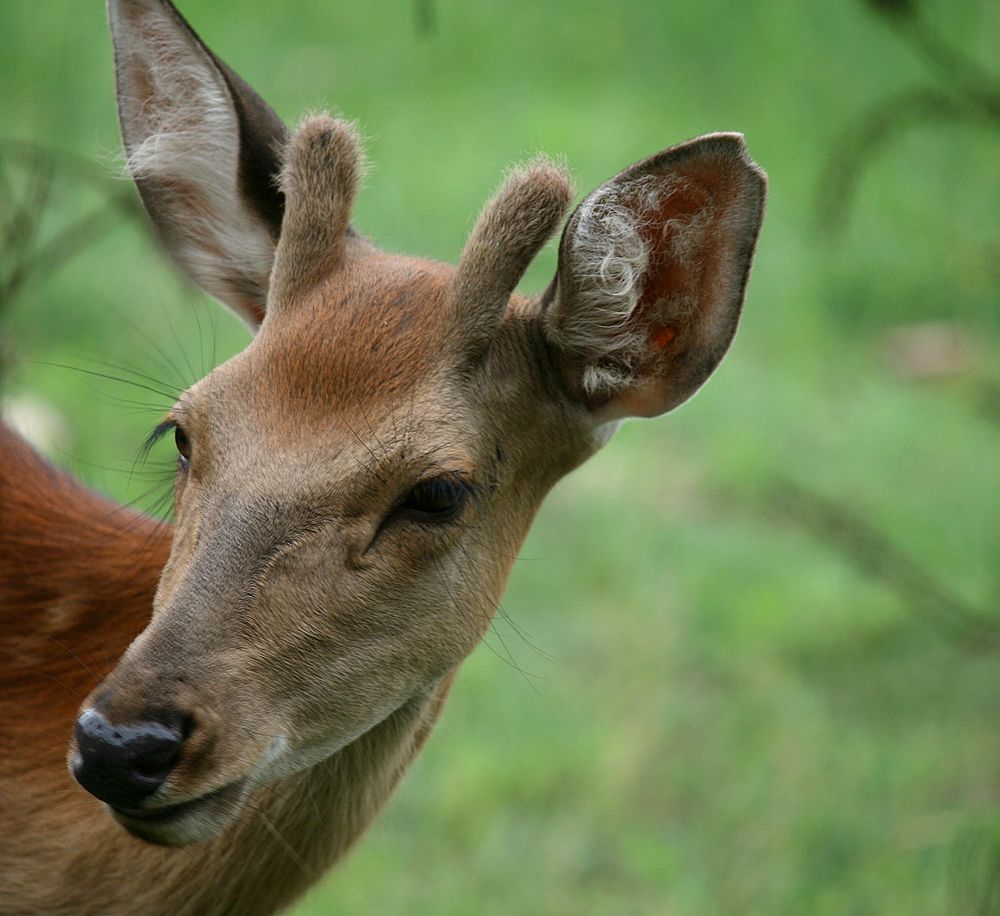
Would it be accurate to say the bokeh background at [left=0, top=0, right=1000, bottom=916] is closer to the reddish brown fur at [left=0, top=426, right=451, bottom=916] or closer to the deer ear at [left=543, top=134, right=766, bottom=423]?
the reddish brown fur at [left=0, top=426, right=451, bottom=916]

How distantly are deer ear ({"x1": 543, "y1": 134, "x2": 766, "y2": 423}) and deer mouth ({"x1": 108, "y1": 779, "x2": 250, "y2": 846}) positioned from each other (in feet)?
3.99

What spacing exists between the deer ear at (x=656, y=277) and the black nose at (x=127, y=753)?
49.4 inches

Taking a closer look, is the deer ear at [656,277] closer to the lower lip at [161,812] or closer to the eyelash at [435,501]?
the eyelash at [435,501]

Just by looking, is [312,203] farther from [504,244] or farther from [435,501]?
[435,501]

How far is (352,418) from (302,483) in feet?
0.61

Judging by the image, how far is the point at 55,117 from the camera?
343 inches

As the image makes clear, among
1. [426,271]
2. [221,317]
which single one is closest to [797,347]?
[221,317]

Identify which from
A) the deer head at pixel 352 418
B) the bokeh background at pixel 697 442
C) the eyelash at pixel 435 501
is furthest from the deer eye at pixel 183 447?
the eyelash at pixel 435 501

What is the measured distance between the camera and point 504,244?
3314 millimetres

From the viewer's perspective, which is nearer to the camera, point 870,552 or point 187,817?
point 187,817

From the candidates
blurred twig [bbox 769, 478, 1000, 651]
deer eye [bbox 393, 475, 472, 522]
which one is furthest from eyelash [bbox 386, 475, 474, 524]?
blurred twig [bbox 769, 478, 1000, 651]

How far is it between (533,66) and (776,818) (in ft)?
26.6

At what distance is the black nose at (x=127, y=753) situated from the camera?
2.81 metres

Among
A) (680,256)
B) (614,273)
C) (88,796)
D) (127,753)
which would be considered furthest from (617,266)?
(88,796)
